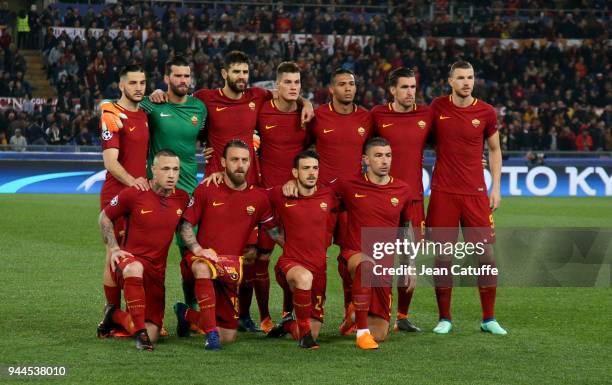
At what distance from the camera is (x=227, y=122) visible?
850 centimetres

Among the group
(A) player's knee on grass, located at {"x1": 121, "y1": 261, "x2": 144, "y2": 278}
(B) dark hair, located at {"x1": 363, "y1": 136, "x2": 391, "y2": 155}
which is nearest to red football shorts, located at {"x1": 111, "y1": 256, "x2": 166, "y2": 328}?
(A) player's knee on grass, located at {"x1": 121, "y1": 261, "x2": 144, "y2": 278}

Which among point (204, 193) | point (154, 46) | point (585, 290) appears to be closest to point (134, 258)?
point (204, 193)

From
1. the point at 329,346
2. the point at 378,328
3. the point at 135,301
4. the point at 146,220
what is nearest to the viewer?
the point at 135,301

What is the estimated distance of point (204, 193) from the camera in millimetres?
7930

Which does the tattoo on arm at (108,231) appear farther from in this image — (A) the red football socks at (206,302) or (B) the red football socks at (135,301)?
(A) the red football socks at (206,302)

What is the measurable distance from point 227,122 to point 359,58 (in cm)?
2175

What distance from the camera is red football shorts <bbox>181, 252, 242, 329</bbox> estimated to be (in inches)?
304

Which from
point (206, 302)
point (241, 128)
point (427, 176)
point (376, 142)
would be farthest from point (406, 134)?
point (427, 176)

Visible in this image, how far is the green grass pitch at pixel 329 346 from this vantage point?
261 inches

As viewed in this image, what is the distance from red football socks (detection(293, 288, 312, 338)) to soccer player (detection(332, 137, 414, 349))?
383 millimetres

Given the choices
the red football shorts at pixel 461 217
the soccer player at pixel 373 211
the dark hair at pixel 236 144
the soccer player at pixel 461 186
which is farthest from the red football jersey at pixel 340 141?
the dark hair at pixel 236 144

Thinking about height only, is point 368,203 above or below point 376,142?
below

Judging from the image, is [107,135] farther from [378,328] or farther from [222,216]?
[378,328]

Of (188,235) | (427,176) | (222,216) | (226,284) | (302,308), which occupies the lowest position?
(427,176)
